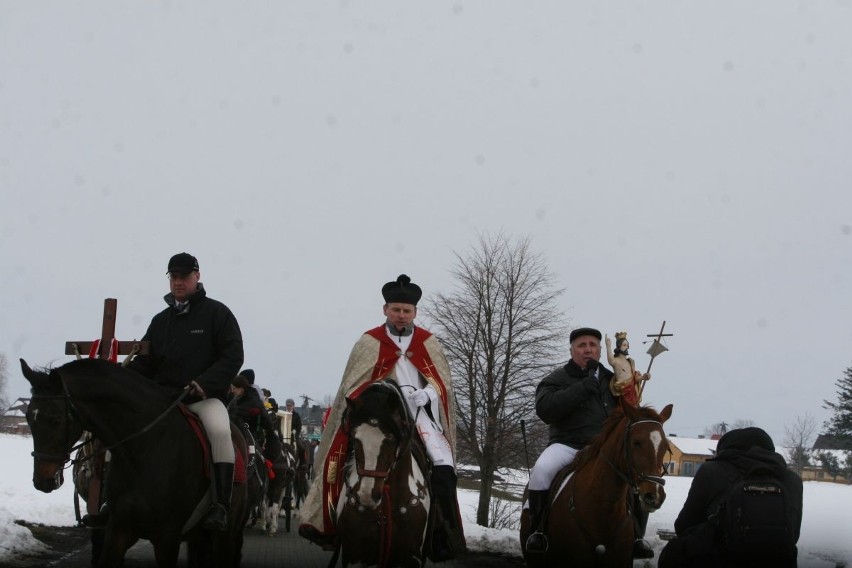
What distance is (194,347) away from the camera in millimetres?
8258

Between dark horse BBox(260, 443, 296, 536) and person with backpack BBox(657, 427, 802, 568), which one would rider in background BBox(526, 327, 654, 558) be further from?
dark horse BBox(260, 443, 296, 536)

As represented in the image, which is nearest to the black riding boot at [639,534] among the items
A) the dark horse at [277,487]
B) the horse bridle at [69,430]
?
the horse bridle at [69,430]

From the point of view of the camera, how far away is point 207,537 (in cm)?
816

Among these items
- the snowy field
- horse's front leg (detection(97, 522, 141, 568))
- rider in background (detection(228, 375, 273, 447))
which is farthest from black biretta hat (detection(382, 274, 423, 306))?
rider in background (detection(228, 375, 273, 447))

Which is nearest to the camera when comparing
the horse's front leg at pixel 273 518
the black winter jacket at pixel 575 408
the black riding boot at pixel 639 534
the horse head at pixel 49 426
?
the horse head at pixel 49 426

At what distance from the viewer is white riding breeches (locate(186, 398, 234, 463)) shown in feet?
25.7

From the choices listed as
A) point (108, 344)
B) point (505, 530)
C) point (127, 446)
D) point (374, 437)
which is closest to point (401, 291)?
point (374, 437)

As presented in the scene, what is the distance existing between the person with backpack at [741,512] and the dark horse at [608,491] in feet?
3.75

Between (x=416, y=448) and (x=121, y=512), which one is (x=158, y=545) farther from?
(x=416, y=448)

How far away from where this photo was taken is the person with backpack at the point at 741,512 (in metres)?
6.19

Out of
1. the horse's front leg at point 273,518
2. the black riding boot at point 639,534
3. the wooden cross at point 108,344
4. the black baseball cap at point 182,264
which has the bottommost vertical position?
the horse's front leg at point 273,518

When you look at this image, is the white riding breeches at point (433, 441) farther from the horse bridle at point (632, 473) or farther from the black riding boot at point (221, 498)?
the black riding boot at point (221, 498)

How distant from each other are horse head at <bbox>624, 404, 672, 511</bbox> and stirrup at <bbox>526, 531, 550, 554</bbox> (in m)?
1.12

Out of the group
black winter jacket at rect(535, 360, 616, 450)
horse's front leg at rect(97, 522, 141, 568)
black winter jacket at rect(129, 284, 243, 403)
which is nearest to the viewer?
horse's front leg at rect(97, 522, 141, 568)
